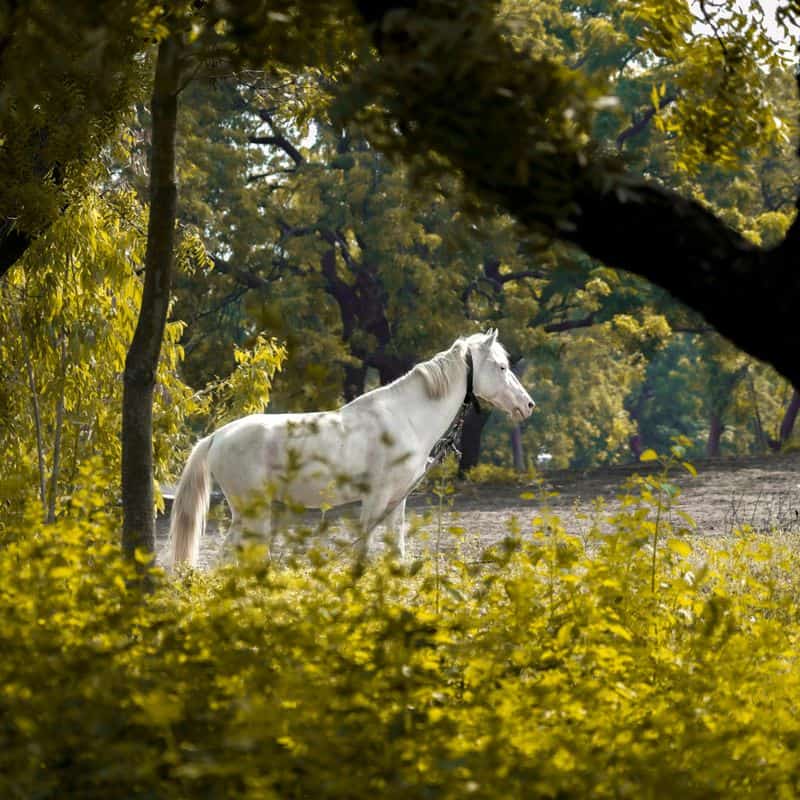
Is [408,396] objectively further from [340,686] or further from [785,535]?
[340,686]

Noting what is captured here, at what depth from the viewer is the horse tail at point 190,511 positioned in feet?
34.4

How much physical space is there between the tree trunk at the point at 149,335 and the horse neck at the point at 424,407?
3.26m

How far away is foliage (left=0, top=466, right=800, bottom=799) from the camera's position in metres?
3.69

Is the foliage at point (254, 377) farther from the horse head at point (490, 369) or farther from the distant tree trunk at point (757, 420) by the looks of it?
the distant tree trunk at point (757, 420)

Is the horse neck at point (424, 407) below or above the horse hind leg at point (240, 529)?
above

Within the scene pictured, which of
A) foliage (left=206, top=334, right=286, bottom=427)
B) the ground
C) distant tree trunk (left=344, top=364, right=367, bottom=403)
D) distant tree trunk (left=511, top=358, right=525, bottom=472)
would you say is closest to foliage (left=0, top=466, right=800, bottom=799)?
foliage (left=206, top=334, right=286, bottom=427)

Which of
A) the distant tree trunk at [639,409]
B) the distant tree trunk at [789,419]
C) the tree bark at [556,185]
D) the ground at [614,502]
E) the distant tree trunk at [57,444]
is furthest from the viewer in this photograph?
the distant tree trunk at [639,409]

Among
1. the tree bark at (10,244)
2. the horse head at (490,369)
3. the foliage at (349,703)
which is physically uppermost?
the tree bark at (10,244)

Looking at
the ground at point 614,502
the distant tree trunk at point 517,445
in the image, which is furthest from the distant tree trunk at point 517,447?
the ground at point 614,502

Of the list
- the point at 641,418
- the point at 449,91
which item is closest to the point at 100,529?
the point at 449,91

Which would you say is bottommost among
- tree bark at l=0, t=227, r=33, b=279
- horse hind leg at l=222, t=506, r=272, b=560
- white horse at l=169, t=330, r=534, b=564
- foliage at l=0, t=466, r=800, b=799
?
foliage at l=0, t=466, r=800, b=799

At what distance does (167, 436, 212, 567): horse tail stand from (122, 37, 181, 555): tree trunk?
2.04m

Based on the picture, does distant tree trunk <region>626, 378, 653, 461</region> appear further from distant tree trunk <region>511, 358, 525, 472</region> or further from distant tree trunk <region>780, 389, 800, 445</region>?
distant tree trunk <region>780, 389, 800, 445</region>

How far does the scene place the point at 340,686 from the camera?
13.1ft
